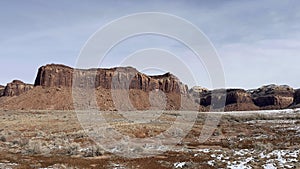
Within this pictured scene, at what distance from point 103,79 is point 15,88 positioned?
54719mm

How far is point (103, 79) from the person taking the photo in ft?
423

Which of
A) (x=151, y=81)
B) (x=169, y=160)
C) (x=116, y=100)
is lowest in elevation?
(x=169, y=160)

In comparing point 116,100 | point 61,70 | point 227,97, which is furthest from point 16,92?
point 227,97

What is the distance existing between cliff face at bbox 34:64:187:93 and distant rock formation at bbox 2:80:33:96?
36488mm

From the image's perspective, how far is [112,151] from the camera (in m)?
24.7

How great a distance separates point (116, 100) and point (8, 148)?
8402 cm

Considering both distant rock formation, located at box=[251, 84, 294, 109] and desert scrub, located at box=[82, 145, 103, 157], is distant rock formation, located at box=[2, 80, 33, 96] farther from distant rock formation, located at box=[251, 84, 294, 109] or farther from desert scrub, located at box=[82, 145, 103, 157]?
desert scrub, located at box=[82, 145, 103, 157]

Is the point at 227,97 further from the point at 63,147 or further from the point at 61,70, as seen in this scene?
the point at 63,147

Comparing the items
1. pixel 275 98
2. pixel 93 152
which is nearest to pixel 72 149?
pixel 93 152

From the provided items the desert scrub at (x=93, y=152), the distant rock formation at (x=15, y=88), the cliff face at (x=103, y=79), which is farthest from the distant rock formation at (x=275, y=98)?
the desert scrub at (x=93, y=152)

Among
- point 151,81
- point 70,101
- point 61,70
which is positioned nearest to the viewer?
point 70,101

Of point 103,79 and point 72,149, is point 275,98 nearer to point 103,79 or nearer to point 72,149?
point 103,79

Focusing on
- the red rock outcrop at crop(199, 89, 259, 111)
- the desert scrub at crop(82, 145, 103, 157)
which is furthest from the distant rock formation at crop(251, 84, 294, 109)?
the desert scrub at crop(82, 145, 103, 157)

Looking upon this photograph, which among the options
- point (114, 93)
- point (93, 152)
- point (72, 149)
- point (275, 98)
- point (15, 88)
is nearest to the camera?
point (93, 152)
